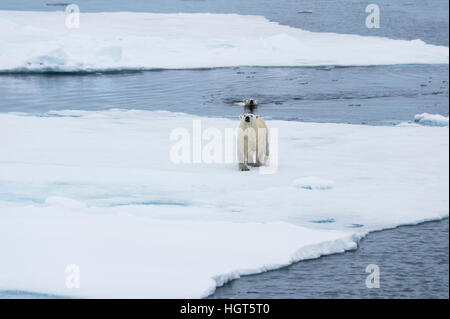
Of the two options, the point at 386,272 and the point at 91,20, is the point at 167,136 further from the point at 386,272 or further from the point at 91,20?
the point at 91,20

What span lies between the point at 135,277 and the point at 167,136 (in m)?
5.38

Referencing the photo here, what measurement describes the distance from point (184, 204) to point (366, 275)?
2075 mm

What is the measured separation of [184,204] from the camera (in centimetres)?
759

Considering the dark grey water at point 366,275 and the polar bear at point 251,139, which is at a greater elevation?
the polar bear at point 251,139

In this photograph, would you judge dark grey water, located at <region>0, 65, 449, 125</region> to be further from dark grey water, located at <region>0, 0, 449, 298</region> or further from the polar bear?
the polar bear

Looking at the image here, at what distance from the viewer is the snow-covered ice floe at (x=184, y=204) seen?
5.98 metres

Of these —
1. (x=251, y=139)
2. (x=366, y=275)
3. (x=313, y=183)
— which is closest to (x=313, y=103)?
(x=251, y=139)

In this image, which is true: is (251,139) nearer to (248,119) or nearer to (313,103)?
(248,119)

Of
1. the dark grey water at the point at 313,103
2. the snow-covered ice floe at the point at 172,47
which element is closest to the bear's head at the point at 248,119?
the dark grey water at the point at 313,103

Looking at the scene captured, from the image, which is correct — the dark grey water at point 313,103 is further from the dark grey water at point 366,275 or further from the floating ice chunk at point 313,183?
the floating ice chunk at point 313,183

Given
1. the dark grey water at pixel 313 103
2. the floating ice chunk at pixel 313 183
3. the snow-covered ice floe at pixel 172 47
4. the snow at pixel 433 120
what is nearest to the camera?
the dark grey water at pixel 313 103

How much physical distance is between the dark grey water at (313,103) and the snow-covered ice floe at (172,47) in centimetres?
79

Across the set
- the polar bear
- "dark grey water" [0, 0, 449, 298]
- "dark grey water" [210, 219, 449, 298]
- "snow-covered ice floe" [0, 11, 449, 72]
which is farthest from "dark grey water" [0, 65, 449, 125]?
"dark grey water" [210, 219, 449, 298]
